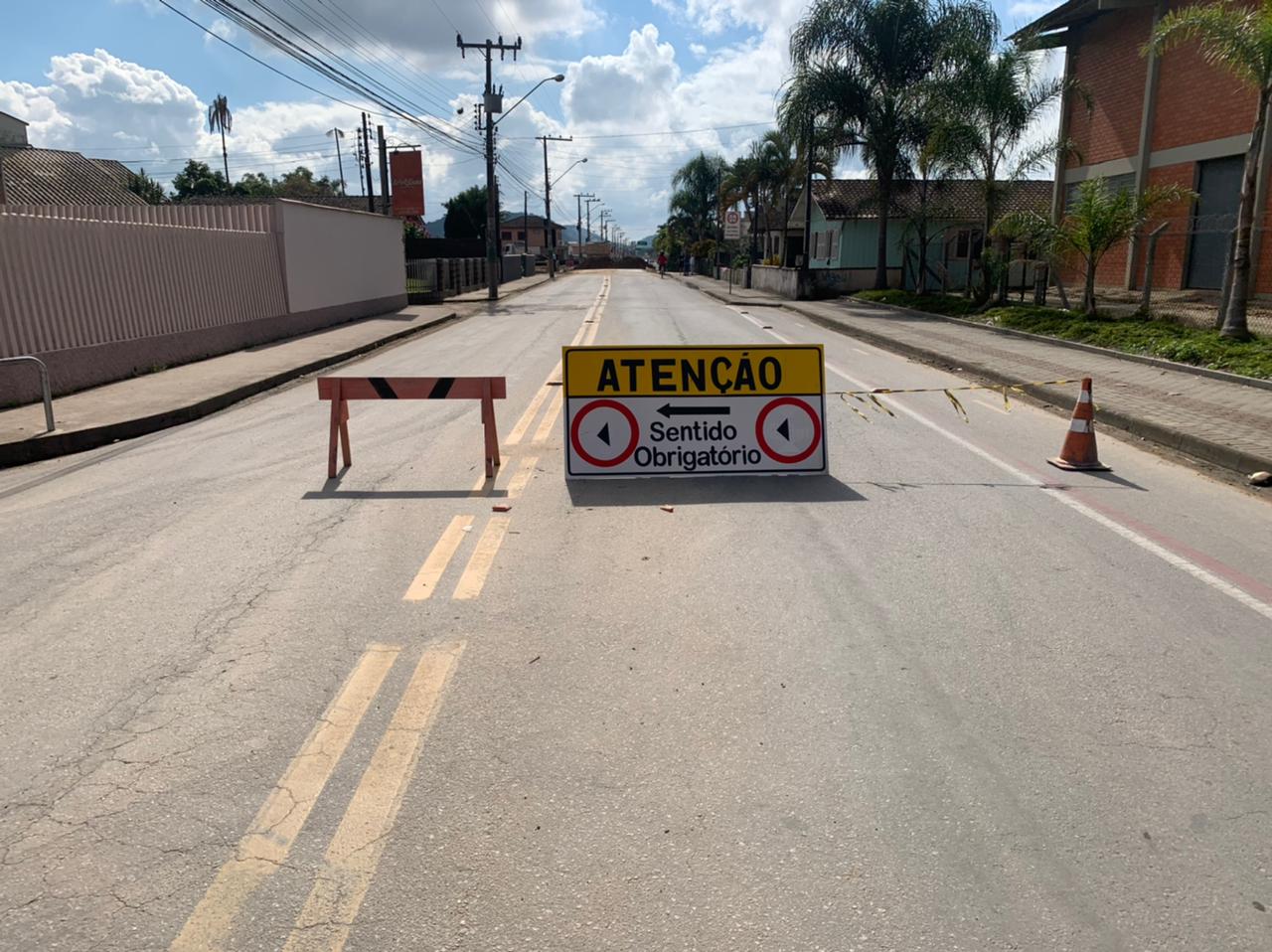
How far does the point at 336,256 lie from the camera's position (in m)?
24.7

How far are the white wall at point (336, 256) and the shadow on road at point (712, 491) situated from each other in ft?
51.0

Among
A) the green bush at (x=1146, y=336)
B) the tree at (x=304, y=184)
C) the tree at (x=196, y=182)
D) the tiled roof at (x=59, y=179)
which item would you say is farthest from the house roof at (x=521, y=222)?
the green bush at (x=1146, y=336)

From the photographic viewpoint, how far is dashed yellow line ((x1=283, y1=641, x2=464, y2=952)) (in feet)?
8.86

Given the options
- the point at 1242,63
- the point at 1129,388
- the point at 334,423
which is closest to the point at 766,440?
the point at 334,423

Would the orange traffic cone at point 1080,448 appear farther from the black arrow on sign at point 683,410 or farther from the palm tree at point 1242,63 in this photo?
the palm tree at point 1242,63

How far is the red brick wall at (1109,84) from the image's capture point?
2600 cm

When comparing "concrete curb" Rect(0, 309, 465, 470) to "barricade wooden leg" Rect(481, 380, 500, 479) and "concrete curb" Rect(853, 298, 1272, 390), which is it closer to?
"barricade wooden leg" Rect(481, 380, 500, 479)

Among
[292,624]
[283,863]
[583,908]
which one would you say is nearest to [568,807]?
[583,908]

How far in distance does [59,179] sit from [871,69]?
3534 centimetres

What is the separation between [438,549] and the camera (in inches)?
240

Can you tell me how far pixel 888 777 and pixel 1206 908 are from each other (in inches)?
39.9

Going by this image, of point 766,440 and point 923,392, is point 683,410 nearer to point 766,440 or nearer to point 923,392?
point 766,440

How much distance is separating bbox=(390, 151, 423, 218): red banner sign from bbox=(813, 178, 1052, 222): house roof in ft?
68.0

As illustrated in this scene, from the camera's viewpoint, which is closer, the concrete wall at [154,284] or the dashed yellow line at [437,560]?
the dashed yellow line at [437,560]
